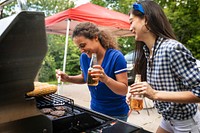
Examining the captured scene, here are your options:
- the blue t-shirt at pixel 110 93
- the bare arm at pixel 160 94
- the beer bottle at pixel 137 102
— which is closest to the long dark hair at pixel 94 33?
the blue t-shirt at pixel 110 93

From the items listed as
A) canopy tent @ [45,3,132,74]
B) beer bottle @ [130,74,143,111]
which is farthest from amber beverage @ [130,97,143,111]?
canopy tent @ [45,3,132,74]

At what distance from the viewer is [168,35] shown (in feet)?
4.21

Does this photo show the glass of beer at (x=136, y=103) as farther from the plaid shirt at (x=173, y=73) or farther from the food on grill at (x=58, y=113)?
the food on grill at (x=58, y=113)

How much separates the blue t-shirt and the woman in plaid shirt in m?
0.28

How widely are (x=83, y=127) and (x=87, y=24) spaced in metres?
0.93

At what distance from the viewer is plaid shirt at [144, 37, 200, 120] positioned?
1.09m

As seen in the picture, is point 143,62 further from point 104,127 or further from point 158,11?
point 104,127

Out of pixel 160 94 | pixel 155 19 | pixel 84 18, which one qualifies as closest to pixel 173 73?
pixel 160 94

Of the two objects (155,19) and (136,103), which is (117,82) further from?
(155,19)

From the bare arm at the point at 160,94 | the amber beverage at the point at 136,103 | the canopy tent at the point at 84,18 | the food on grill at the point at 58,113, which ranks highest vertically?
the canopy tent at the point at 84,18

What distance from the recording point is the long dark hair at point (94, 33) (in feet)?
5.51

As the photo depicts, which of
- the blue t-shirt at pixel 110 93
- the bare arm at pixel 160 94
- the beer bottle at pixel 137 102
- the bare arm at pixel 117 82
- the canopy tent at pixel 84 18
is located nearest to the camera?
the bare arm at pixel 160 94

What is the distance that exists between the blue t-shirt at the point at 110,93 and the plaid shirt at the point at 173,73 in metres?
0.31

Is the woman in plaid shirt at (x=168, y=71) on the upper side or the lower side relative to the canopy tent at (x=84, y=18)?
lower
